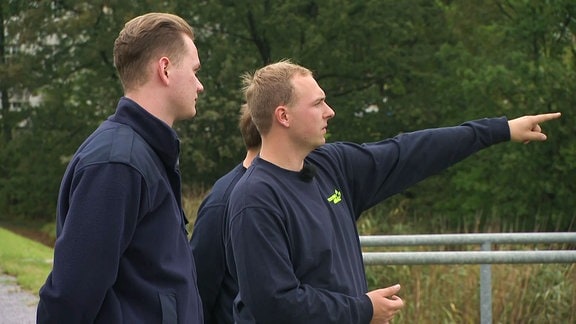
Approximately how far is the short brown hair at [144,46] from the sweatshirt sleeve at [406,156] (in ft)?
3.48

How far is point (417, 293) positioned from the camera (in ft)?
25.0

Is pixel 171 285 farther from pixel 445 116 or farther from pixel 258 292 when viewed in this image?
pixel 445 116

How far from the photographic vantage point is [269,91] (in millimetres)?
3604

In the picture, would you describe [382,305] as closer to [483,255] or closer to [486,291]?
[483,255]

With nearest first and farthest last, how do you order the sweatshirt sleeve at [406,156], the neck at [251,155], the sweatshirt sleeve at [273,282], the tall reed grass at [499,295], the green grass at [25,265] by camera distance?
the sweatshirt sleeve at [273,282] < the sweatshirt sleeve at [406,156] < the neck at [251,155] < the tall reed grass at [499,295] < the green grass at [25,265]

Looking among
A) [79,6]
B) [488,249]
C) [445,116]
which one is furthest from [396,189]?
[79,6]

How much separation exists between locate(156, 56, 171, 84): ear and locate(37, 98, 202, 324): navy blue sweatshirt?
105 millimetres

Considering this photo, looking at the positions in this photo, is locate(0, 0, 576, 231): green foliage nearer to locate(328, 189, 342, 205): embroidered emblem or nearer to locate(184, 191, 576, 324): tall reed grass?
locate(184, 191, 576, 324): tall reed grass

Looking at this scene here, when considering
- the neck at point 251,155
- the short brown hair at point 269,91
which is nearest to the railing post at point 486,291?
the neck at point 251,155

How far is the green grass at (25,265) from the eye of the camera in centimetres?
1080

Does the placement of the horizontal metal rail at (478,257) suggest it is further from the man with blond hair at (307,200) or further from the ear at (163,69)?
the ear at (163,69)

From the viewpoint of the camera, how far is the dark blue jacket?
4.06m

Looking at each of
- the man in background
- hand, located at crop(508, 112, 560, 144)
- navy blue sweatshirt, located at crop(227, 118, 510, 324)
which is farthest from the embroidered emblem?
hand, located at crop(508, 112, 560, 144)

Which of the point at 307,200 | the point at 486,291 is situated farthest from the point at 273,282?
the point at 486,291
